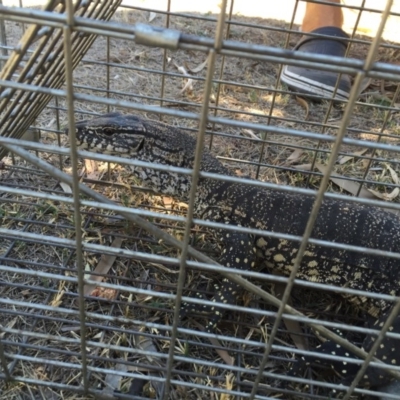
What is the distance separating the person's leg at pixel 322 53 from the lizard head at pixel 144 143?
2146mm

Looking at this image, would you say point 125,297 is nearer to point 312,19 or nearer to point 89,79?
point 89,79

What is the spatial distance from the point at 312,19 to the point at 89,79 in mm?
2763

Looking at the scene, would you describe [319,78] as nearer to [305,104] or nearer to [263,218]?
[305,104]

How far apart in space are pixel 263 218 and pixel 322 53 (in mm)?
2929

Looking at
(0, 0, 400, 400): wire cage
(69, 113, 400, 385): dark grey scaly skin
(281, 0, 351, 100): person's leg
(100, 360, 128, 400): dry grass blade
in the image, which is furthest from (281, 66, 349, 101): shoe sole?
(100, 360, 128, 400): dry grass blade

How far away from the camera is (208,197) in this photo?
339 centimetres

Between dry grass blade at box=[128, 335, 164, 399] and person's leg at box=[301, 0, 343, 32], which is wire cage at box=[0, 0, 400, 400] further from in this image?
person's leg at box=[301, 0, 343, 32]

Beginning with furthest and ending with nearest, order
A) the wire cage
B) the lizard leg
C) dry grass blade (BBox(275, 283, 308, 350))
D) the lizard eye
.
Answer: the lizard eye < the lizard leg < dry grass blade (BBox(275, 283, 308, 350)) < the wire cage

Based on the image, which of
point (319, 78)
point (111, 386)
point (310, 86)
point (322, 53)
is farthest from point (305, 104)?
point (111, 386)

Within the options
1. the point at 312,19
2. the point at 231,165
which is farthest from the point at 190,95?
the point at 312,19

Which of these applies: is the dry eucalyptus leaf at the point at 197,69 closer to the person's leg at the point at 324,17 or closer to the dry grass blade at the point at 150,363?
the person's leg at the point at 324,17

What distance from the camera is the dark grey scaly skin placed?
3.10m

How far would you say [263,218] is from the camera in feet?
10.7

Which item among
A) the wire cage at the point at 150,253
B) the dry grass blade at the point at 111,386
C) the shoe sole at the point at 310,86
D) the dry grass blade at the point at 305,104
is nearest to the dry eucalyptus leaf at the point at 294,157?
the wire cage at the point at 150,253
